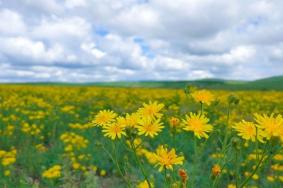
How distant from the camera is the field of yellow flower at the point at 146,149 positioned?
189 cm

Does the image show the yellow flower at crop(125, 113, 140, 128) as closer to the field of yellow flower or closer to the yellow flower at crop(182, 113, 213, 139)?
the field of yellow flower

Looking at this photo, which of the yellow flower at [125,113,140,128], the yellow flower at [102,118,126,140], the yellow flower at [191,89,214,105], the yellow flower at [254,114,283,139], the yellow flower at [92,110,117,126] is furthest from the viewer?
the yellow flower at [191,89,214,105]

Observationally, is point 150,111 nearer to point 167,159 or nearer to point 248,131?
point 167,159

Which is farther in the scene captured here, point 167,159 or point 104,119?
point 104,119

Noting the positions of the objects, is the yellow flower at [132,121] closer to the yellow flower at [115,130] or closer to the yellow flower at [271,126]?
the yellow flower at [115,130]

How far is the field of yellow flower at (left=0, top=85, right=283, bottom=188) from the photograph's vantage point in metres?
1.89

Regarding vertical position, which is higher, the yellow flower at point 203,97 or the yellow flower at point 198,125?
the yellow flower at point 203,97

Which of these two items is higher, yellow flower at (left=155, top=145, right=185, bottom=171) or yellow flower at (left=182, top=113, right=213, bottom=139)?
yellow flower at (left=182, top=113, right=213, bottom=139)

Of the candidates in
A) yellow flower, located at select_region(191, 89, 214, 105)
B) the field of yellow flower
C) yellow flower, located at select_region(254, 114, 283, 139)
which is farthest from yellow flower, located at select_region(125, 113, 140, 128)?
yellow flower, located at select_region(254, 114, 283, 139)

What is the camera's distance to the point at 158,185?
16.1 ft

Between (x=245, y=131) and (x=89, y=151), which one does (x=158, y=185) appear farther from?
(x=245, y=131)

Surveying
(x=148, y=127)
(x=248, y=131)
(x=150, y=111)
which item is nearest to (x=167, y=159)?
(x=148, y=127)

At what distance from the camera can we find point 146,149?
684 cm

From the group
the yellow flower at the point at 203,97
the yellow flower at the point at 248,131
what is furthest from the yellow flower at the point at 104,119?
the yellow flower at the point at 248,131
